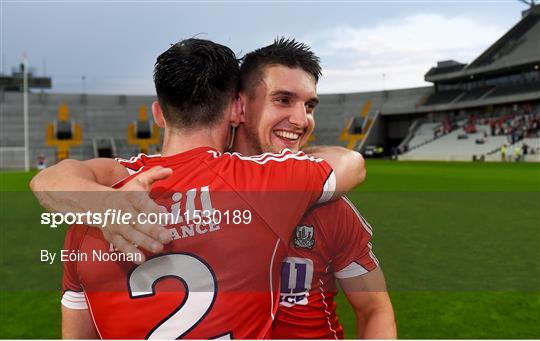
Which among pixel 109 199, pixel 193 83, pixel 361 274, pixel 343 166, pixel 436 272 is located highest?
pixel 193 83

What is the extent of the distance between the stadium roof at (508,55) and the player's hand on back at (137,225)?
155ft

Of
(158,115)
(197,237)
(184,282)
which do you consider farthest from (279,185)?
(158,115)

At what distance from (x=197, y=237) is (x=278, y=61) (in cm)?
100

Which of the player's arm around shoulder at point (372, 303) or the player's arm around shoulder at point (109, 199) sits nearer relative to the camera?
the player's arm around shoulder at point (109, 199)

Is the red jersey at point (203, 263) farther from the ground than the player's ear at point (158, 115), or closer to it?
closer to it

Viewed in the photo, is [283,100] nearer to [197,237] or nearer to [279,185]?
[279,185]

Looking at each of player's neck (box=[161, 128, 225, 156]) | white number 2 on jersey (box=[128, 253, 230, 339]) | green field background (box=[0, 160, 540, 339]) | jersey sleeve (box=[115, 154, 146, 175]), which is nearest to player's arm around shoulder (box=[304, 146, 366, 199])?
player's neck (box=[161, 128, 225, 156])

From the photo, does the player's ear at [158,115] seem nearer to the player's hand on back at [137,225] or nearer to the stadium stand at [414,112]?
the player's hand on back at [137,225]

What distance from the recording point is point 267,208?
1.52 meters

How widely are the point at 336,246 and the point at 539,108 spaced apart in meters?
47.2

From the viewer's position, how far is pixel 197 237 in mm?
1475

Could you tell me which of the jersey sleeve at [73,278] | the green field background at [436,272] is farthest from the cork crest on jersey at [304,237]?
the green field background at [436,272]

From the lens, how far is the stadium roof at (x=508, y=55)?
4403 centimetres

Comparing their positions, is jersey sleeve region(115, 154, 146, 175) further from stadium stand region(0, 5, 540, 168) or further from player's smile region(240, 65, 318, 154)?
stadium stand region(0, 5, 540, 168)
